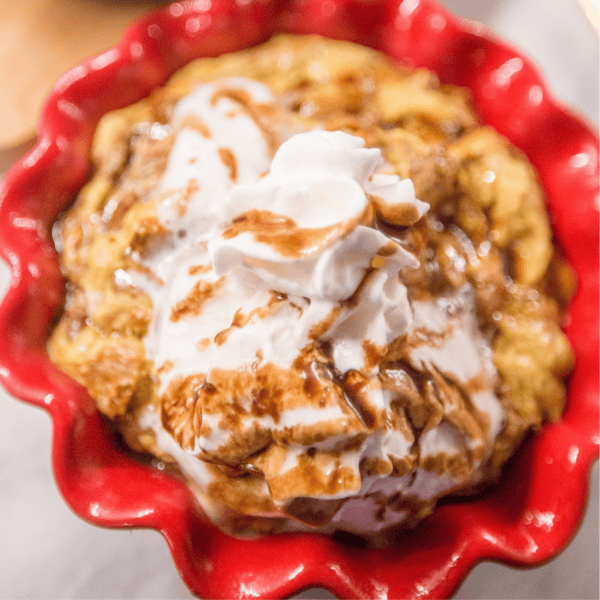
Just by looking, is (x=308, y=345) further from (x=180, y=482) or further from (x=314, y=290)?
(x=180, y=482)

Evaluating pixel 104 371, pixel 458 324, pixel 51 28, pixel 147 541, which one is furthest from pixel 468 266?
pixel 51 28

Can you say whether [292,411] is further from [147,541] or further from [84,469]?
[147,541]

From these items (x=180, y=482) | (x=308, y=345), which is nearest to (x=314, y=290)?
(x=308, y=345)
